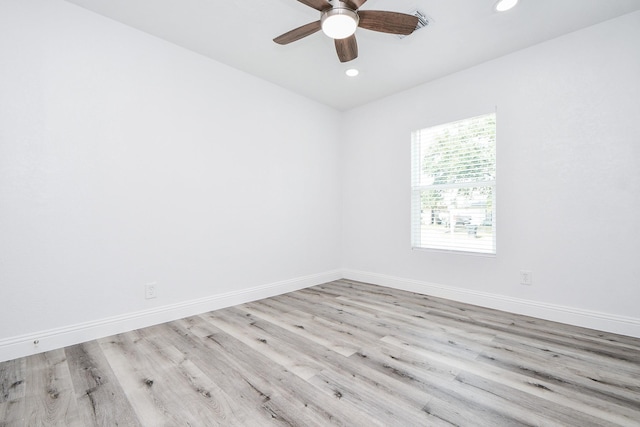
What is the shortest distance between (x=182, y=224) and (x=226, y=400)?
5.69 feet

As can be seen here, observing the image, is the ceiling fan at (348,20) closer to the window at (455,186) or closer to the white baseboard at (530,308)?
the window at (455,186)

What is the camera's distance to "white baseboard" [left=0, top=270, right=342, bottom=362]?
1973 millimetres

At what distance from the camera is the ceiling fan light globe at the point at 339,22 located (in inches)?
73.7

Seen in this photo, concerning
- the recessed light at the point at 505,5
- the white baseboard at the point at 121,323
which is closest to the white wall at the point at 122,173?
the white baseboard at the point at 121,323

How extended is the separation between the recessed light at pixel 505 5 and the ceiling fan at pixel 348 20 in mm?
766

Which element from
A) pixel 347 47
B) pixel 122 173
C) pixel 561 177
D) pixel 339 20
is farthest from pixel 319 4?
pixel 561 177

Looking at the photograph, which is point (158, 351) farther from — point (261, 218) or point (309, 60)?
point (309, 60)

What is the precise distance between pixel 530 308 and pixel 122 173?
3849mm

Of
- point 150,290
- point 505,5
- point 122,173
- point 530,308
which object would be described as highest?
point 505,5

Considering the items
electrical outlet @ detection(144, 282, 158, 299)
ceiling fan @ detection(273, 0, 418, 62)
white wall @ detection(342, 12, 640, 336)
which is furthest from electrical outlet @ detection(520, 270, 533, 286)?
electrical outlet @ detection(144, 282, 158, 299)

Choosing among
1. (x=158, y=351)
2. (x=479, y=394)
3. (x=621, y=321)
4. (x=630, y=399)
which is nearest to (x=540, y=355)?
(x=630, y=399)

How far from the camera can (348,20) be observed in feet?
6.29

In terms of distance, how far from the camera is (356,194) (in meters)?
4.27

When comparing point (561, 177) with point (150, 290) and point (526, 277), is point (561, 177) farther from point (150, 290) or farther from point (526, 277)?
point (150, 290)
